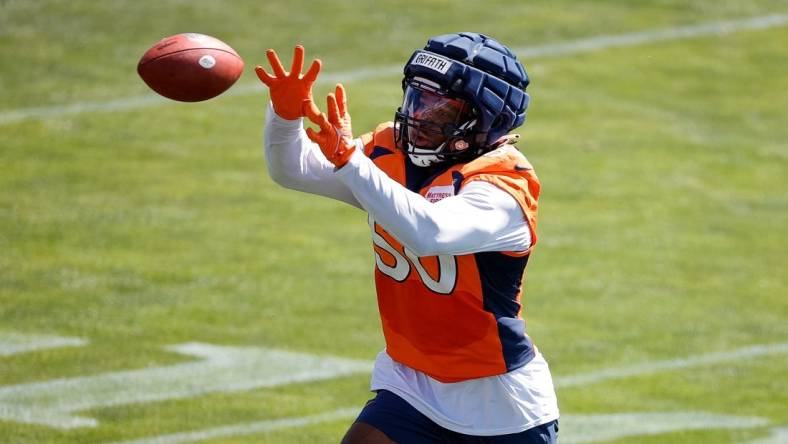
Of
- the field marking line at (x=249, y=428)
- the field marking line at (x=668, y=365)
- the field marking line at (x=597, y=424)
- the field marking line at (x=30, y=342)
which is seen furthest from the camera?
the field marking line at (x=668, y=365)

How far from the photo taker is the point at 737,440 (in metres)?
8.33

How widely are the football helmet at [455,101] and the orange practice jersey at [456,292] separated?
0.28 ft

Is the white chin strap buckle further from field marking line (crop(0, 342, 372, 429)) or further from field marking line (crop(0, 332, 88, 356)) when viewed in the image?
field marking line (crop(0, 332, 88, 356))

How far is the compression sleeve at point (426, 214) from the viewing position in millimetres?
4375

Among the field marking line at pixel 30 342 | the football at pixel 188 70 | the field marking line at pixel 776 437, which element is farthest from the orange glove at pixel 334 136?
the field marking line at pixel 30 342

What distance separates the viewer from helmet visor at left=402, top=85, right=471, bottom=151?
484 centimetres

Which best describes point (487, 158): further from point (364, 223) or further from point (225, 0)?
point (225, 0)

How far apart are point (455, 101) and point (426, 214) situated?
1.99 ft

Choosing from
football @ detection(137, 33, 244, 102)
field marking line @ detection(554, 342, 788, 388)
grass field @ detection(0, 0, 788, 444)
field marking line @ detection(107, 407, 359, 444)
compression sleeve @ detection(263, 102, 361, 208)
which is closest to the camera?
compression sleeve @ detection(263, 102, 361, 208)

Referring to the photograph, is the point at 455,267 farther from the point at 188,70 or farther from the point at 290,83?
the point at 188,70

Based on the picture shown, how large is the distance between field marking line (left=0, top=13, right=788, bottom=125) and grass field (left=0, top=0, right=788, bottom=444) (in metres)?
0.06

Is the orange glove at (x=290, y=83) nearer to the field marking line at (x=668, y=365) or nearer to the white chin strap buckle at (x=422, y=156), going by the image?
the white chin strap buckle at (x=422, y=156)

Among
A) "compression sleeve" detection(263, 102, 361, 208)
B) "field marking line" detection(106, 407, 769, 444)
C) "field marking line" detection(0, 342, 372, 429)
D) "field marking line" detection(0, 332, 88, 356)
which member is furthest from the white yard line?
"compression sleeve" detection(263, 102, 361, 208)

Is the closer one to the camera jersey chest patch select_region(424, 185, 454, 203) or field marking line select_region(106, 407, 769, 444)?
jersey chest patch select_region(424, 185, 454, 203)
